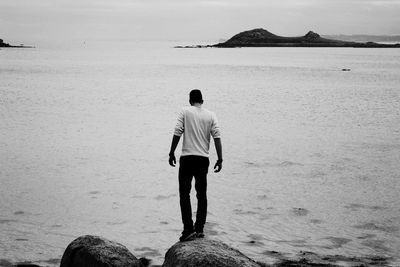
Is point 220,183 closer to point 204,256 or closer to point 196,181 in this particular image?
point 196,181

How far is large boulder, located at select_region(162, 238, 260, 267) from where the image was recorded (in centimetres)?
484

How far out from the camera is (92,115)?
77.2 ft

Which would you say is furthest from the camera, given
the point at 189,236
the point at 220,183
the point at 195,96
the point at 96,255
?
the point at 220,183

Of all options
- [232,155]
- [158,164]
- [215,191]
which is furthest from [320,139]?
[215,191]

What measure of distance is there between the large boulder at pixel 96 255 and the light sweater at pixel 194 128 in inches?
68.3

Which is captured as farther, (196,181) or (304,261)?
(304,261)

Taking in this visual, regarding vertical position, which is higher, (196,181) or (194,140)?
(194,140)

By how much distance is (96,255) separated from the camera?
5.58 metres

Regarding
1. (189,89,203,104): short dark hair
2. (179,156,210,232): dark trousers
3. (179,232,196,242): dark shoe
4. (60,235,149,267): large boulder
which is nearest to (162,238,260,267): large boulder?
(60,235,149,267): large boulder

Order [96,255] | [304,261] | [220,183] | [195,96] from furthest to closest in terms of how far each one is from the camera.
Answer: [220,183] < [304,261] < [195,96] < [96,255]

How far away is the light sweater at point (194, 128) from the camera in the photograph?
7.04m

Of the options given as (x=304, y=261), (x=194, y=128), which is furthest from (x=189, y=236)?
(x=304, y=261)

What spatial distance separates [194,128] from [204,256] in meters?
2.43

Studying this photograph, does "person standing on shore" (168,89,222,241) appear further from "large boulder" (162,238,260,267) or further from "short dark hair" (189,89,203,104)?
"large boulder" (162,238,260,267)
